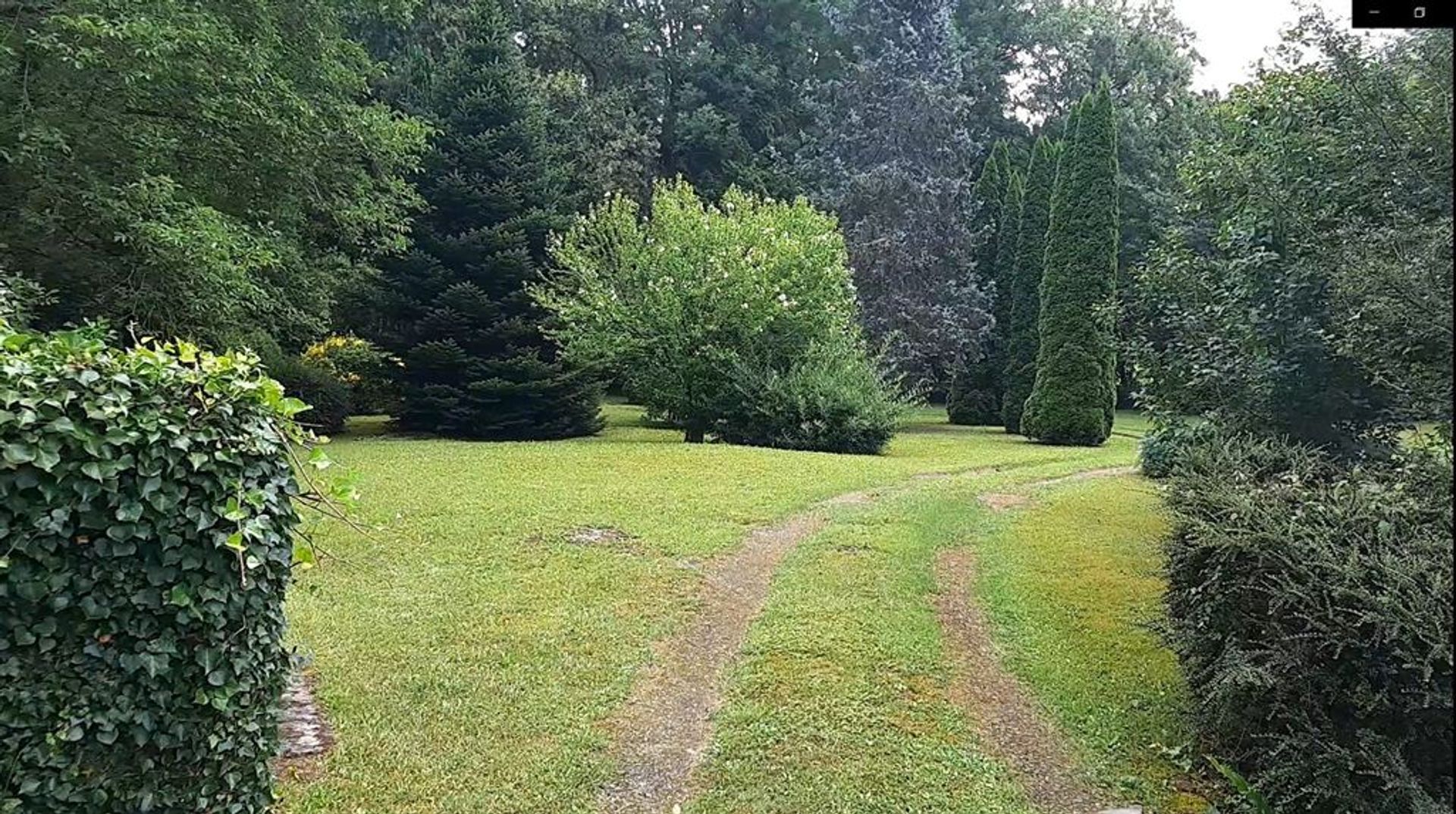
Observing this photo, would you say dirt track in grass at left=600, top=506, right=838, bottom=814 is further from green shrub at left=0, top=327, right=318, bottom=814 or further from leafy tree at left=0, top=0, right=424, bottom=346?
leafy tree at left=0, top=0, right=424, bottom=346

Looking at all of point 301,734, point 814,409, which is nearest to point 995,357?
point 814,409

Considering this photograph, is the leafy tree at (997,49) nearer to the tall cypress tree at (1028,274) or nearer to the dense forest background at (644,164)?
the dense forest background at (644,164)

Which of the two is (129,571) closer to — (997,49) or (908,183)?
(908,183)

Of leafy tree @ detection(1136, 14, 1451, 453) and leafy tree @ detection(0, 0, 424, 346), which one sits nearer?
leafy tree @ detection(1136, 14, 1451, 453)

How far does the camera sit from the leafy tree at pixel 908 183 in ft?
68.5

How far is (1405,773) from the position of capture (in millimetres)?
2727

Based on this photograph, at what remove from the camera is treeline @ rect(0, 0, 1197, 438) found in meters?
9.09

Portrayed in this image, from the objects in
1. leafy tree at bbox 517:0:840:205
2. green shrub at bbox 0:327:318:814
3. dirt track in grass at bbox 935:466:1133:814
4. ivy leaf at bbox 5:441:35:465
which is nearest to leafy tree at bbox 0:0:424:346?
green shrub at bbox 0:327:318:814

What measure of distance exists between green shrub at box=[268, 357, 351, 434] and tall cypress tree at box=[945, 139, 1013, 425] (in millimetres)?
13085

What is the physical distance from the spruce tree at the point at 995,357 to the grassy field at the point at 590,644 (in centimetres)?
1194

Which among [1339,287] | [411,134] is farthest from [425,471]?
[1339,287]

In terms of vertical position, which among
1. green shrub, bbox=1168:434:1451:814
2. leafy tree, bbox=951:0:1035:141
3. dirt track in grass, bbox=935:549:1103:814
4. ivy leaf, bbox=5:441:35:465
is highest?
leafy tree, bbox=951:0:1035:141

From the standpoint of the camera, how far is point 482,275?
15.4 metres

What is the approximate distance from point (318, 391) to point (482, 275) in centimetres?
334
